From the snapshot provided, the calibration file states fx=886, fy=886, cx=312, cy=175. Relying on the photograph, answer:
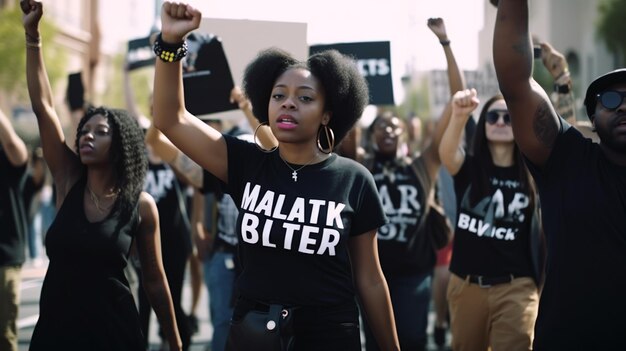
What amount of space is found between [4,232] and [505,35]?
3910 mm

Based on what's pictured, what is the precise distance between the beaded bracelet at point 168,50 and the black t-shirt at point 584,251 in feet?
4.90

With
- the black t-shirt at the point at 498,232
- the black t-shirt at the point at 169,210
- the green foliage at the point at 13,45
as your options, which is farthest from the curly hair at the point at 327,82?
the green foliage at the point at 13,45

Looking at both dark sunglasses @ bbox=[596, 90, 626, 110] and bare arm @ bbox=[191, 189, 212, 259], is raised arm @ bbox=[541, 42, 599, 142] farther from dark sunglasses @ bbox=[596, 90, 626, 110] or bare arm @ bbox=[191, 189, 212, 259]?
bare arm @ bbox=[191, 189, 212, 259]

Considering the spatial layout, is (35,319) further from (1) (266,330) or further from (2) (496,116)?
(1) (266,330)

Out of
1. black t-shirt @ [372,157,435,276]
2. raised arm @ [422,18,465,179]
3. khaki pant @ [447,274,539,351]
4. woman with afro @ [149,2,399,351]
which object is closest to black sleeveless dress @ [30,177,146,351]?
woman with afro @ [149,2,399,351]

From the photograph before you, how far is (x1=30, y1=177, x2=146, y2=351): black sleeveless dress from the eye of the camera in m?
4.06

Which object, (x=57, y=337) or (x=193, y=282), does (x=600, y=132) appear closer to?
(x=57, y=337)

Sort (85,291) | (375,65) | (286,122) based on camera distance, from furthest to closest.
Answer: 1. (375,65)
2. (85,291)
3. (286,122)

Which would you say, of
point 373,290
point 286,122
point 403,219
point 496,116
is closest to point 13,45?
point 403,219

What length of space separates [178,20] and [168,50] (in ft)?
0.43

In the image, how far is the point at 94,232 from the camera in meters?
4.18

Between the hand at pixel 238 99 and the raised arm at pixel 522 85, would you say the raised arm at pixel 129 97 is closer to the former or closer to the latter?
the hand at pixel 238 99

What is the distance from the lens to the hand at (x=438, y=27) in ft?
19.2

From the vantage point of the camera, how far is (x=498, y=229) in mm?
5480
